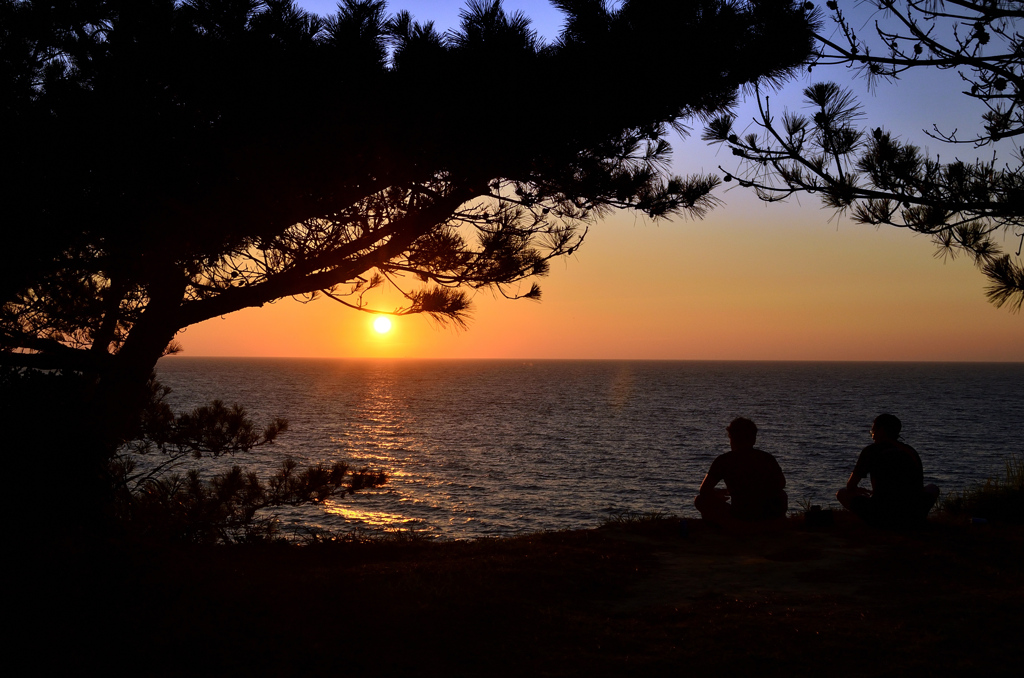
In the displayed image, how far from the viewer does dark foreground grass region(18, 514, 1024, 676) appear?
12.3 feet

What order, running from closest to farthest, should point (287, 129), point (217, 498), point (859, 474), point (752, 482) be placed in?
point (287, 129) < point (752, 482) < point (859, 474) < point (217, 498)

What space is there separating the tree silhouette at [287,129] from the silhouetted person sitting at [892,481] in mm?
3380

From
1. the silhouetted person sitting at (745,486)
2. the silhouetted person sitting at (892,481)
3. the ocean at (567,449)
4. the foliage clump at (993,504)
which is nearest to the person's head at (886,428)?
the silhouetted person sitting at (892,481)

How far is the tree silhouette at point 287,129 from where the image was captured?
225 inches

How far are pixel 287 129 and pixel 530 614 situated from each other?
441 cm

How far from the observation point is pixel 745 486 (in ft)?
23.2

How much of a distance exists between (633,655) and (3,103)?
266 inches

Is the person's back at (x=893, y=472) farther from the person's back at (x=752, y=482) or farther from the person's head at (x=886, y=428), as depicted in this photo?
the person's back at (x=752, y=482)

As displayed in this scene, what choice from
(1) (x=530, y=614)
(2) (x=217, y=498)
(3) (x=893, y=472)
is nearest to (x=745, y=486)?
(3) (x=893, y=472)

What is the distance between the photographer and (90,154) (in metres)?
5.61

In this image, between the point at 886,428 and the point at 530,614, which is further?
the point at 886,428

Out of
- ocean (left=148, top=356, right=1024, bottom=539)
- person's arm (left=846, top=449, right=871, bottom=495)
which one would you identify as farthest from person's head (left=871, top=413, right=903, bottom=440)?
ocean (left=148, top=356, right=1024, bottom=539)

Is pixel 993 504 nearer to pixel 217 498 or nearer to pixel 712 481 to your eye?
pixel 712 481

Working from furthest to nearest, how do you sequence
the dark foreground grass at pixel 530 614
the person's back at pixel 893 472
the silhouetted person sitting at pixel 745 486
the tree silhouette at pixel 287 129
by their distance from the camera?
the silhouetted person sitting at pixel 745 486 < the person's back at pixel 893 472 < the tree silhouette at pixel 287 129 < the dark foreground grass at pixel 530 614
